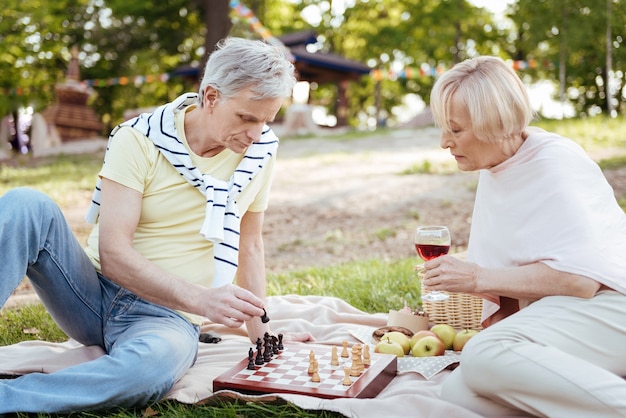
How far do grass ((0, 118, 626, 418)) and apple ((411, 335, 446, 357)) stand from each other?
0.80 meters

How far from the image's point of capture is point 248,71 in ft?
10.1

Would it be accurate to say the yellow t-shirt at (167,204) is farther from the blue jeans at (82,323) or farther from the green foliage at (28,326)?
the green foliage at (28,326)

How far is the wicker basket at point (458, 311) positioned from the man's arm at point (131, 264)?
1.37m

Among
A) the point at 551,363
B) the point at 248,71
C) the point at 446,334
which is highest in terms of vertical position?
the point at 248,71

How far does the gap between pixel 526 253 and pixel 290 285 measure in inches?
A: 107

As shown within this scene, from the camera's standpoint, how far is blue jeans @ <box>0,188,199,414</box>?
2818 mm

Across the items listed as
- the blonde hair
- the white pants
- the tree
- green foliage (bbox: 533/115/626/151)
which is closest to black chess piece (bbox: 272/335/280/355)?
the white pants

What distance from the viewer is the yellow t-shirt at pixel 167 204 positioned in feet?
10.4

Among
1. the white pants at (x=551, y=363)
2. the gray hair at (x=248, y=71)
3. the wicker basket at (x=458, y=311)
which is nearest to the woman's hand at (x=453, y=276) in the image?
the white pants at (x=551, y=363)

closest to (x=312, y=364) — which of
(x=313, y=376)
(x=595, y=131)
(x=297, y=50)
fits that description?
(x=313, y=376)

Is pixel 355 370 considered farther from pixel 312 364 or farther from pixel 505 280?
pixel 505 280

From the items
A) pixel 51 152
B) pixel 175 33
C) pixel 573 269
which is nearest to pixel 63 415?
pixel 573 269

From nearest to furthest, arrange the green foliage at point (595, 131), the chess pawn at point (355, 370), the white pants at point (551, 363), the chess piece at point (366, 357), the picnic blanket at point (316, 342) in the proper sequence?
the white pants at point (551, 363) < the picnic blanket at point (316, 342) < the chess pawn at point (355, 370) < the chess piece at point (366, 357) < the green foliage at point (595, 131)

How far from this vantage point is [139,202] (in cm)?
316
